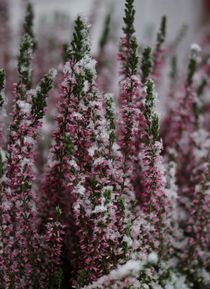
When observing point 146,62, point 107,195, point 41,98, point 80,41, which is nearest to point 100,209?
point 107,195

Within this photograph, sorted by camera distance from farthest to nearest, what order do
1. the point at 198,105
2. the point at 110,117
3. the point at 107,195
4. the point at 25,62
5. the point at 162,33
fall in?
the point at 198,105 < the point at 162,33 < the point at 25,62 < the point at 110,117 < the point at 107,195

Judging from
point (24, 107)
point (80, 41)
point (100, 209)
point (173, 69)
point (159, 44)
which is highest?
point (173, 69)

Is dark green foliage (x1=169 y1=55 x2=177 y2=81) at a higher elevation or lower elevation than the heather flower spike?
higher

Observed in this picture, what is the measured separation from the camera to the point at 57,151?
6.07 feet

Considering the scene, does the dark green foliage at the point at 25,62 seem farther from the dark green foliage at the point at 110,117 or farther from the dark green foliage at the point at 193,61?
the dark green foliage at the point at 193,61

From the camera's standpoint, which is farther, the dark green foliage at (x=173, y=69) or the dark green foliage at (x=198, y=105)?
the dark green foliage at (x=173, y=69)

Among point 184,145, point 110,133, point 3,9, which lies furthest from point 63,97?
point 3,9

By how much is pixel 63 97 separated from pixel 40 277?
2.76 ft

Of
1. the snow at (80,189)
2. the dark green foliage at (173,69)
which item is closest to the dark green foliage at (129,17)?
the snow at (80,189)

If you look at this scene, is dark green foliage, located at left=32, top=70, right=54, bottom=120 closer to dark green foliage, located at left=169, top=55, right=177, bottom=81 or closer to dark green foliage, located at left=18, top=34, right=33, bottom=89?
dark green foliage, located at left=18, top=34, right=33, bottom=89

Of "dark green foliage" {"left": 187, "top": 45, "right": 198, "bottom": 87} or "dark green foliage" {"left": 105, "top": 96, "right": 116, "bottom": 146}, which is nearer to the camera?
"dark green foliage" {"left": 105, "top": 96, "right": 116, "bottom": 146}

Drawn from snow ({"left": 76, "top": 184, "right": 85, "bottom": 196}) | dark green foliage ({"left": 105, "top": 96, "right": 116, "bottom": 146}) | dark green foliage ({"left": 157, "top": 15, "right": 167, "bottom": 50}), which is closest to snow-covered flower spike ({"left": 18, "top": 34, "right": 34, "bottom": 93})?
dark green foliage ({"left": 105, "top": 96, "right": 116, "bottom": 146})

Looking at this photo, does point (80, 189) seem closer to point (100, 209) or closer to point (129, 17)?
point (100, 209)

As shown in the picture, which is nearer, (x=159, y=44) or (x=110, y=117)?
(x=110, y=117)
